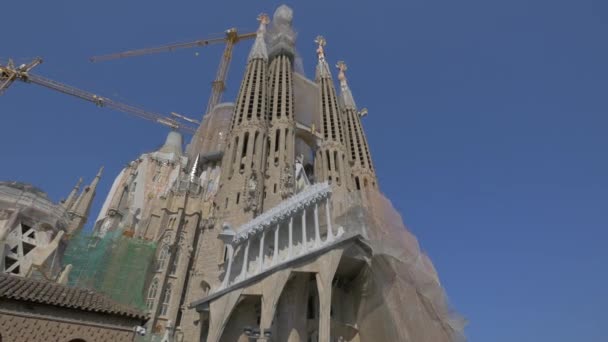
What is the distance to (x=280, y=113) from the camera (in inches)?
1436

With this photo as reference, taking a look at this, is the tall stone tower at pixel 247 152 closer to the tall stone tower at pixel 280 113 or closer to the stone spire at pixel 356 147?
the tall stone tower at pixel 280 113

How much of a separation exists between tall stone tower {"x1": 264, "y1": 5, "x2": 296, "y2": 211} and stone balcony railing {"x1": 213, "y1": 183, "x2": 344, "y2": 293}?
5.20 m

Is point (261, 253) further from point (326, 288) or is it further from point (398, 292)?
point (398, 292)

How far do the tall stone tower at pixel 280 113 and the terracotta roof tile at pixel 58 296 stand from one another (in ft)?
46.8

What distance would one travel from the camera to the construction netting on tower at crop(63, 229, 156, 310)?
25.1 metres

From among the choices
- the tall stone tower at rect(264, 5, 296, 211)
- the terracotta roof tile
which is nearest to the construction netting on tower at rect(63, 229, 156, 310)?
the tall stone tower at rect(264, 5, 296, 211)

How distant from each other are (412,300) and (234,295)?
9831mm

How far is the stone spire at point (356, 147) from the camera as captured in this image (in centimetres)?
3644

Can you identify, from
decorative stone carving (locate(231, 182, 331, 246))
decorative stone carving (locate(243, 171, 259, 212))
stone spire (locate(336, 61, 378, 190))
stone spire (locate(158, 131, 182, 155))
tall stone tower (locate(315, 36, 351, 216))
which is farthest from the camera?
stone spire (locate(158, 131, 182, 155))

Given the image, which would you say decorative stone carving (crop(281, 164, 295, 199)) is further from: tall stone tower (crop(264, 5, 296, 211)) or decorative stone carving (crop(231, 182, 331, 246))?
decorative stone carving (crop(231, 182, 331, 246))

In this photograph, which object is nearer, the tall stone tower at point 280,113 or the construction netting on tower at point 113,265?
the construction netting on tower at point 113,265

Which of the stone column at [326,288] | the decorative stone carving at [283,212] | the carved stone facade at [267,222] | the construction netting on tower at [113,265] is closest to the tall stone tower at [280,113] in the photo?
the carved stone facade at [267,222]

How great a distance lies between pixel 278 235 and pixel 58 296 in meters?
11.7

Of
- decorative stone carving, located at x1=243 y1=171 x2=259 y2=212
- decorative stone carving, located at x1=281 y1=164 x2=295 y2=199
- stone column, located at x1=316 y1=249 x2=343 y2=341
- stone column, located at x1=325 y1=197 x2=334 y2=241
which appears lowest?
stone column, located at x1=316 y1=249 x2=343 y2=341
